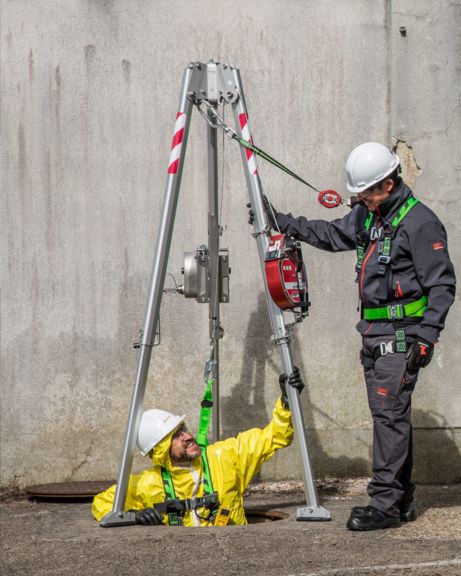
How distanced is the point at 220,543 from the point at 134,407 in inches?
40.6

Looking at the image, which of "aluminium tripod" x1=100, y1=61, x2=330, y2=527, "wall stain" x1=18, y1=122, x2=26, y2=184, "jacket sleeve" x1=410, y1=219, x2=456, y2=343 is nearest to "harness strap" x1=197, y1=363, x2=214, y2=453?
"aluminium tripod" x1=100, y1=61, x2=330, y2=527

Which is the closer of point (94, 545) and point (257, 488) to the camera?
point (94, 545)

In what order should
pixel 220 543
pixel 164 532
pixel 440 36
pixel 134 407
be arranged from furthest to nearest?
pixel 440 36, pixel 134 407, pixel 164 532, pixel 220 543

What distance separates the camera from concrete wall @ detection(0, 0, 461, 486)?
6.84 m

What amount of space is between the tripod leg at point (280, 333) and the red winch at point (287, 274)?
0.09m

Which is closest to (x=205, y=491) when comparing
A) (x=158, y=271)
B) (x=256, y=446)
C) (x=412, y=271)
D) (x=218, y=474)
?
(x=218, y=474)

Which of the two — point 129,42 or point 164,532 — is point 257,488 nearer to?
point 164,532

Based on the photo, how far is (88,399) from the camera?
6.90 m

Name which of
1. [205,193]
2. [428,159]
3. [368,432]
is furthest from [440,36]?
[368,432]

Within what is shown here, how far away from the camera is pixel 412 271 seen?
5438mm

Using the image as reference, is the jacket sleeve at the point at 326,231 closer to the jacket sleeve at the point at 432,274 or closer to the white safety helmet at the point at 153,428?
the jacket sleeve at the point at 432,274

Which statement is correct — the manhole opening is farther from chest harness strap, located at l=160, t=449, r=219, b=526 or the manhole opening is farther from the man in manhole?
chest harness strap, located at l=160, t=449, r=219, b=526

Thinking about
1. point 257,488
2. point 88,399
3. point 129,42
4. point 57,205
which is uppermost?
point 129,42

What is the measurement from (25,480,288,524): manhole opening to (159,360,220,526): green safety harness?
43 centimetres
